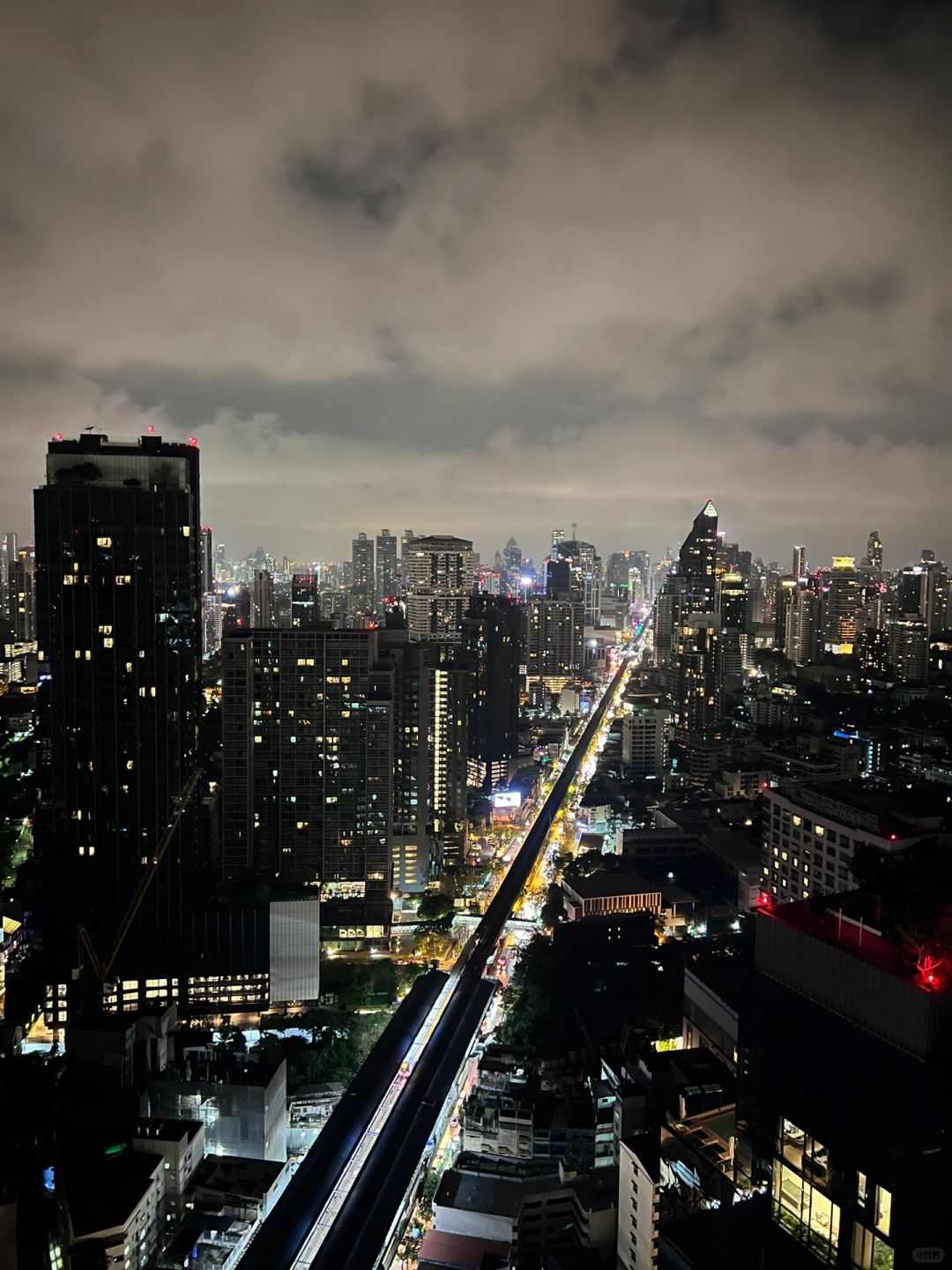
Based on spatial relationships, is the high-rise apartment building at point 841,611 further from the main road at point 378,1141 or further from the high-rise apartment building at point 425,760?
the main road at point 378,1141

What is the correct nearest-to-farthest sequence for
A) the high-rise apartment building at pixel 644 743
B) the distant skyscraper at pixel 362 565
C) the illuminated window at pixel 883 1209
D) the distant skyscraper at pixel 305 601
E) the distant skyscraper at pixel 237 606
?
1. the illuminated window at pixel 883 1209
2. the distant skyscraper at pixel 305 601
3. the high-rise apartment building at pixel 644 743
4. the distant skyscraper at pixel 237 606
5. the distant skyscraper at pixel 362 565

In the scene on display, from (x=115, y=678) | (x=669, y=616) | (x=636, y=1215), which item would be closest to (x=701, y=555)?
(x=669, y=616)

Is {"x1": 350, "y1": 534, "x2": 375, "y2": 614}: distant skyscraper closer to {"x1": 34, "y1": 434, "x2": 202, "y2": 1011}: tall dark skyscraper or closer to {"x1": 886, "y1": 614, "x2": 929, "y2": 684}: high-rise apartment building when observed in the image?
{"x1": 886, "y1": 614, "x2": 929, "y2": 684}: high-rise apartment building

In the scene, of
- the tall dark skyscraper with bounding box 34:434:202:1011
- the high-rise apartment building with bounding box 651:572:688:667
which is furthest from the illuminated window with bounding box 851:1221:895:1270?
the high-rise apartment building with bounding box 651:572:688:667

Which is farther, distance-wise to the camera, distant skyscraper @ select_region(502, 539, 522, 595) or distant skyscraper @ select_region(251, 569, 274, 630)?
distant skyscraper @ select_region(502, 539, 522, 595)

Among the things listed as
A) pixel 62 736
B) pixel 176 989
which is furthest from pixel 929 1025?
pixel 62 736

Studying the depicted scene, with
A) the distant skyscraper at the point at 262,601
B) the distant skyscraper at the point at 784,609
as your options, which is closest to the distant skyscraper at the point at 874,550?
the distant skyscraper at the point at 784,609

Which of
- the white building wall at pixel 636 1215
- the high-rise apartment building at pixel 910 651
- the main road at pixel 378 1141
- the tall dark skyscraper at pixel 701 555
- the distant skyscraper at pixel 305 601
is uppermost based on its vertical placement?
the tall dark skyscraper at pixel 701 555
